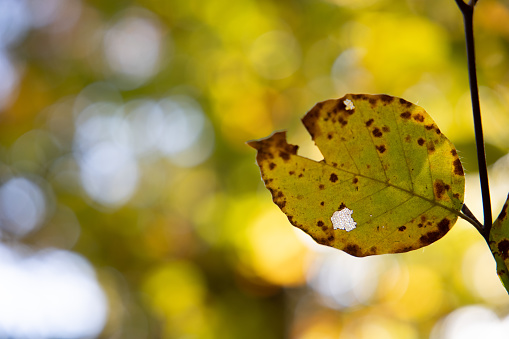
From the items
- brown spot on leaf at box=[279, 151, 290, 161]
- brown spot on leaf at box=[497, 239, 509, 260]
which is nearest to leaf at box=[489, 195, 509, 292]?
brown spot on leaf at box=[497, 239, 509, 260]

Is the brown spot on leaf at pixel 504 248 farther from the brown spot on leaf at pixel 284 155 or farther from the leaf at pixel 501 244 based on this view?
the brown spot on leaf at pixel 284 155

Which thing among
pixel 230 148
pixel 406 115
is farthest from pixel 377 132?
pixel 230 148

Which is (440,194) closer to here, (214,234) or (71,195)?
(214,234)

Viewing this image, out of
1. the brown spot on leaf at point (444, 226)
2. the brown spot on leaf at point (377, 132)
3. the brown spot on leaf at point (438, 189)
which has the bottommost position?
the brown spot on leaf at point (444, 226)

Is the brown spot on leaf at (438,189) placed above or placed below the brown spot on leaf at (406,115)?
below

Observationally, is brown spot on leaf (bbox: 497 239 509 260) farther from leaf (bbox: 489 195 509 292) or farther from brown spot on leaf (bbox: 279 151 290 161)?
brown spot on leaf (bbox: 279 151 290 161)

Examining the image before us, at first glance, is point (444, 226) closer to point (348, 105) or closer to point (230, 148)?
point (348, 105)

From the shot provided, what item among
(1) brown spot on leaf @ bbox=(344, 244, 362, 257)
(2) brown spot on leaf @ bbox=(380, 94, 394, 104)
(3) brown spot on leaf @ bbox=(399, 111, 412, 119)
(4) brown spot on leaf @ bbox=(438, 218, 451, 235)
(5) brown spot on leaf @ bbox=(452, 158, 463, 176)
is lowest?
(1) brown spot on leaf @ bbox=(344, 244, 362, 257)

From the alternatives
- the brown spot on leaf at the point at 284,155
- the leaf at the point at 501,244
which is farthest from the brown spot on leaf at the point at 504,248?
the brown spot on leaf at the point at 284,155

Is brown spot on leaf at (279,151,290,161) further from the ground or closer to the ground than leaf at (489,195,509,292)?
further from the ground
